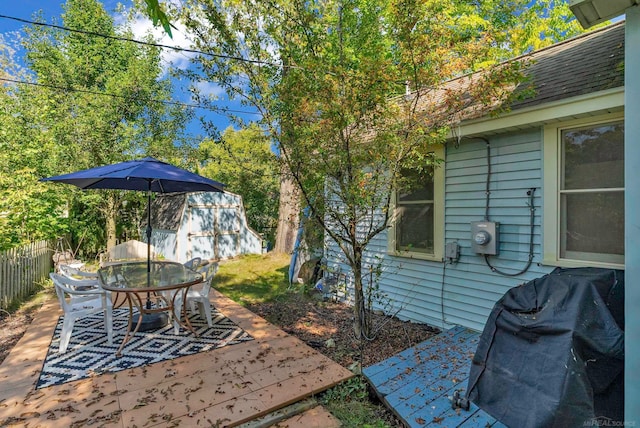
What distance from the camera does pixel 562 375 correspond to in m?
1.77

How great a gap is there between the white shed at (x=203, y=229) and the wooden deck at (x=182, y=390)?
7.49 meters

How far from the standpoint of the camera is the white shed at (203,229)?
449 inches

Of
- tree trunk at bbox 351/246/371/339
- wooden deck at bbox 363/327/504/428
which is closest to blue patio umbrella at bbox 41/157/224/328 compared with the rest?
tree trunk at bbox 351/246/371/339

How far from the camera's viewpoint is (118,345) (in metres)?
3.92

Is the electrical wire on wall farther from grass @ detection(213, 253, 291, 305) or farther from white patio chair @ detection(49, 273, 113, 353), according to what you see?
white patio chair @ detection(49, 273, 113, 353)

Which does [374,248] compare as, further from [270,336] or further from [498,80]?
[498,80]

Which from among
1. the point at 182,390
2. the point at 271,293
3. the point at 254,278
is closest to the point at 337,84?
the point at 182,390

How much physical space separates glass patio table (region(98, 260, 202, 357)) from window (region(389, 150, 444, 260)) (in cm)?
292

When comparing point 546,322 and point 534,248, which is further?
point 534,248

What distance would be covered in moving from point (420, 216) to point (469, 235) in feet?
2.73

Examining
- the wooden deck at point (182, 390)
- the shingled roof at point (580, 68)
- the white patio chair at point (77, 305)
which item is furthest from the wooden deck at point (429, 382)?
the white patio chair at point (77, 305)

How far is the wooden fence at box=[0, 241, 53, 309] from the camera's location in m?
5.39

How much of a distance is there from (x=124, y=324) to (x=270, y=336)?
2099 mm

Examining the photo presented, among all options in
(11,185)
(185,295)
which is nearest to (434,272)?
(185,295)
